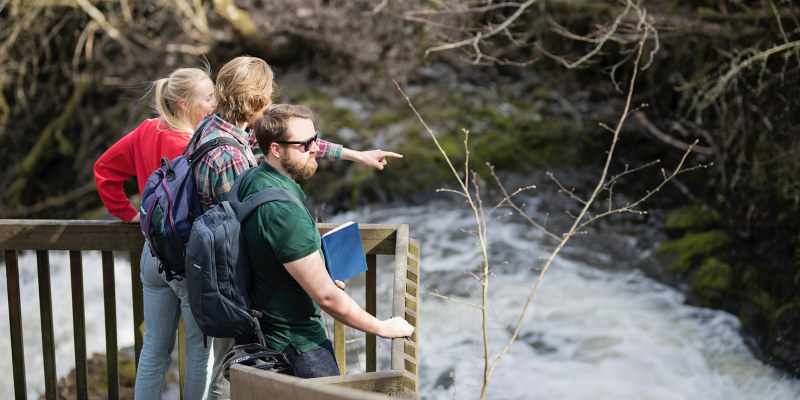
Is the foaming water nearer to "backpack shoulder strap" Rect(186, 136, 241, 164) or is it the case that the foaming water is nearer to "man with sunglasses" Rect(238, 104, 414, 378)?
"man with sunglasses" Rect(238, 104, 414, 378)

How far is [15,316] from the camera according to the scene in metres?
3.17

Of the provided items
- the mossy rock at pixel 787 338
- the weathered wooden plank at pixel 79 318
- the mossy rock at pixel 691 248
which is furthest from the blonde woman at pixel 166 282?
the mossy rock at pixel 691 248

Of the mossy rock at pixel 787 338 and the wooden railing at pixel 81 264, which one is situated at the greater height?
the wooden railing at pixel 81 264

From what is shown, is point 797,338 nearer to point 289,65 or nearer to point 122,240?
point 122,240

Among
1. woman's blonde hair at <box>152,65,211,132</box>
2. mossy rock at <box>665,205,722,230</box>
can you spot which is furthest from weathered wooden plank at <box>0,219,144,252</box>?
mossy rock at <box>665,205,722,230</box>

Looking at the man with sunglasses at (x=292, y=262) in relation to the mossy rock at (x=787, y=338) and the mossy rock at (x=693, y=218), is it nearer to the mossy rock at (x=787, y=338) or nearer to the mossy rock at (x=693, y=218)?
the mossy rock at (x=787, y=338)

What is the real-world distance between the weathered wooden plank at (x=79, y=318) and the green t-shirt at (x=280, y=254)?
117cm

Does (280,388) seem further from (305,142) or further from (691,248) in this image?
(691,248)

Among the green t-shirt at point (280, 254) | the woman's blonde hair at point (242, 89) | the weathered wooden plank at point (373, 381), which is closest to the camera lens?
the weathered wooden plank at point (373, 381)

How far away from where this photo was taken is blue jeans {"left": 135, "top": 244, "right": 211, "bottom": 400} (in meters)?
2.73

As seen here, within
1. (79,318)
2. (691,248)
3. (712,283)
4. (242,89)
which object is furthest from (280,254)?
(691,248)

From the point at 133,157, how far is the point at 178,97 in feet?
1.30

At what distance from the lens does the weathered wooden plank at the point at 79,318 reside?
3101 mm

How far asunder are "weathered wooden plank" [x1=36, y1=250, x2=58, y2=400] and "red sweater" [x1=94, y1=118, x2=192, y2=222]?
0.39 metres
